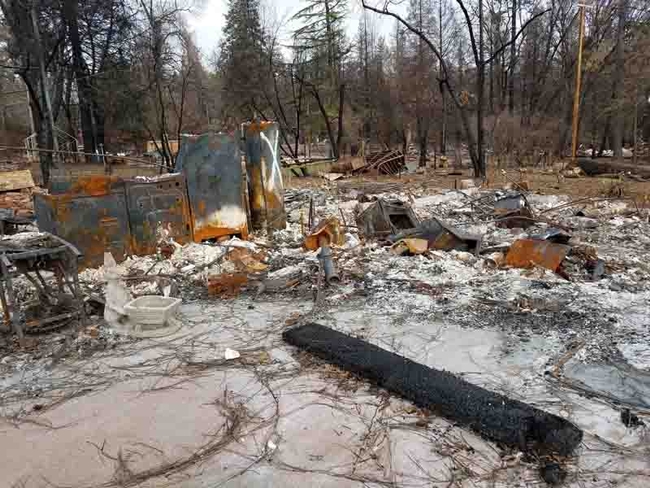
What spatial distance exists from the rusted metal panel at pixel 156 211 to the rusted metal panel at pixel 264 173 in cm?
131

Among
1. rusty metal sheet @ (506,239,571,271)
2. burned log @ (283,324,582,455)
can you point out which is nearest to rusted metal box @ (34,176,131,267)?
burned log @ (283,324,582,455)

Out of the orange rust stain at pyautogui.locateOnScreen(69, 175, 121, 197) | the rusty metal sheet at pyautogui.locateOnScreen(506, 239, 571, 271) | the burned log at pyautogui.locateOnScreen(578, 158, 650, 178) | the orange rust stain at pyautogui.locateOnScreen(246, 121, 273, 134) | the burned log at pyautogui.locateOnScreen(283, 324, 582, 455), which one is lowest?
the burned log at pyautogui.locateOnScreen(283, 324, 582, 455)

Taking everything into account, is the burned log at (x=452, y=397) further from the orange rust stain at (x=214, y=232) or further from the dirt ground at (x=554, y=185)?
the dirt ground at (x=554, y=185)

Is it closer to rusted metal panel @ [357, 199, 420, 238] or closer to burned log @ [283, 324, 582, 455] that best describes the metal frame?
burned log @ [283, 324, 582, 455]

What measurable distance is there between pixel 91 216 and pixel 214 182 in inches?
74.1

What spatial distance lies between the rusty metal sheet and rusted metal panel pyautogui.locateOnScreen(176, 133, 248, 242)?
423cm

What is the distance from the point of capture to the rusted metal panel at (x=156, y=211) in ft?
21.0

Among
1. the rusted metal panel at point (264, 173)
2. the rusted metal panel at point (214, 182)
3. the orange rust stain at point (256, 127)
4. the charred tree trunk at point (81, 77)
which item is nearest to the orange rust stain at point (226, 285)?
the rusted metal panel at point (214, 182)

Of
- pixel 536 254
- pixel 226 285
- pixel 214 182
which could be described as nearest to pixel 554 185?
pixel 536 254

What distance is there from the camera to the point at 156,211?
662cm

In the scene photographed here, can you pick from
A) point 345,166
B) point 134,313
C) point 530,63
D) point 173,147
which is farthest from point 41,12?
point 530,63

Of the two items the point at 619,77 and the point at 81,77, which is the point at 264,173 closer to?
the point at 81,77

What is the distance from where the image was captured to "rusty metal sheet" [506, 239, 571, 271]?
17.8 feet

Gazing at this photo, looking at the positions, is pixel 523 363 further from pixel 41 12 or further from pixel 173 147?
pixel 173 147
